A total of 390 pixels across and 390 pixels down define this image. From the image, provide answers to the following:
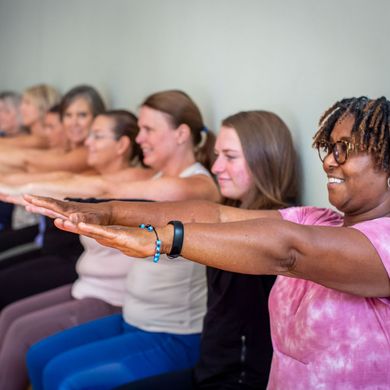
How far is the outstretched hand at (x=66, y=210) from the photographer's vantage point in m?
1.15

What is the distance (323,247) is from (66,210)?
19.4 inches

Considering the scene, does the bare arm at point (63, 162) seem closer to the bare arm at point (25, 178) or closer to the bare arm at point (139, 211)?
the bare arm at point (25, 178)

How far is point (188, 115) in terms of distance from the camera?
94.5 inches

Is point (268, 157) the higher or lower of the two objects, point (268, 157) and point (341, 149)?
the lower

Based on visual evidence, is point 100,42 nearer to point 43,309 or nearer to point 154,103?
point 154,103

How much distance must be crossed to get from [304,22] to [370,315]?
1.08 m

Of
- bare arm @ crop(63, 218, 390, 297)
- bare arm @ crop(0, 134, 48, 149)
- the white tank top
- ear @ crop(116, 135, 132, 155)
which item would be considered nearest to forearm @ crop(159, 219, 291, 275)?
bare arm @ crop(63, 218, 390, 297)

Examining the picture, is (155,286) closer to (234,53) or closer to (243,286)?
(243,286)

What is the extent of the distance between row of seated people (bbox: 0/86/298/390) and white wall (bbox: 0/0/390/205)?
149mm

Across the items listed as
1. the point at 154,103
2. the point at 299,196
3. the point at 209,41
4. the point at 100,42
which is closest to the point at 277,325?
the point at 299,196

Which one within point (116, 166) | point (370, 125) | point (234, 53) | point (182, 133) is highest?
point (234, 53)

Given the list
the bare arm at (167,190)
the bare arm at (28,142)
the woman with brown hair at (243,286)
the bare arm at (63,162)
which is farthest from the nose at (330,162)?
the bare arm at (28,142)

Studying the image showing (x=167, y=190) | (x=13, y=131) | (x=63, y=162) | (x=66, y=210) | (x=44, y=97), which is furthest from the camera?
(x=13, y=131)

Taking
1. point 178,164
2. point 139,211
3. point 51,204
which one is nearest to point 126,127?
point 178,164
